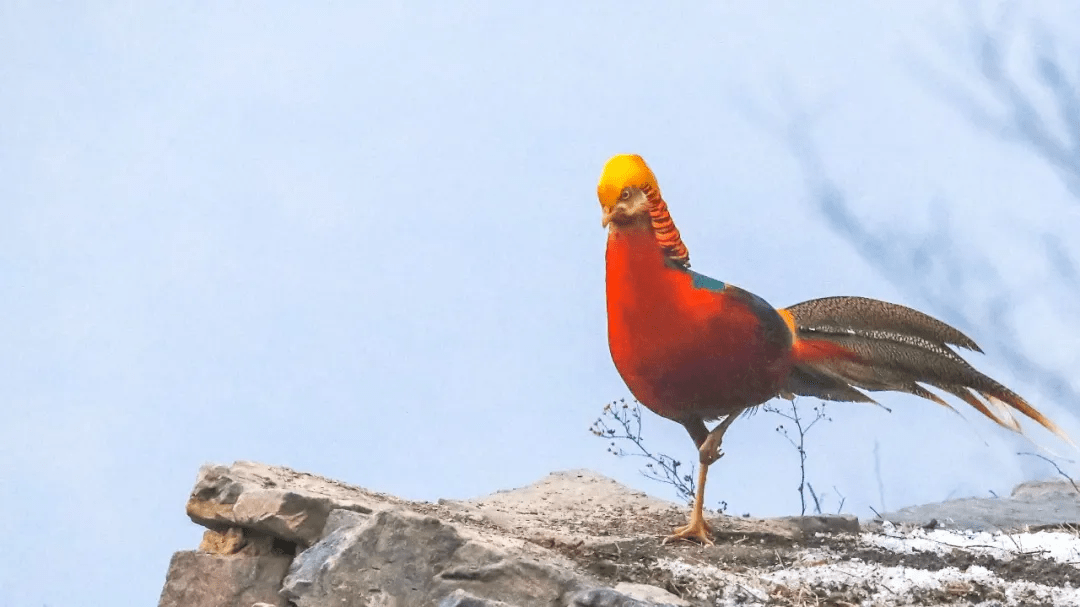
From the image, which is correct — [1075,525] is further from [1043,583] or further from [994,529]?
[1043,583]

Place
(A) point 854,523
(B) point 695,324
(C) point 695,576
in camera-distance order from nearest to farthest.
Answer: (C) point 695,576 < (B) point 695,324 < (A) point 854,523

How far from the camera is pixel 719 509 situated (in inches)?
242

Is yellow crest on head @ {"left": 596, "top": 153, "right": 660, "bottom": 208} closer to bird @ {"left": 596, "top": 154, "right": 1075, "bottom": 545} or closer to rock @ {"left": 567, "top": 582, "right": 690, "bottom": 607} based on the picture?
bird @ {"left": 596, "top": 154, "right": 1075, "bottom": 545}

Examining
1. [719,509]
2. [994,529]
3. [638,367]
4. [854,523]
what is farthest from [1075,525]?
[638,367]

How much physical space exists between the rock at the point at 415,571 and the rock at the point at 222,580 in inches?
11.9

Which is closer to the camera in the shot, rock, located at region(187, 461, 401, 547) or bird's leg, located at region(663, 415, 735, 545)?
rock, located at region(187, 461, 401, 547)

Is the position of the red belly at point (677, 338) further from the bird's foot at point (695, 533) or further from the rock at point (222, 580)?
the rock at point (222, 580)

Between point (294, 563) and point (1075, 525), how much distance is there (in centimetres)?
374

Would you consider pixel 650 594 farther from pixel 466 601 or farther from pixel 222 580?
pixel 222 580

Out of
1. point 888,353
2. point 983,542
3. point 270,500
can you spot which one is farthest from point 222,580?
point 983,542

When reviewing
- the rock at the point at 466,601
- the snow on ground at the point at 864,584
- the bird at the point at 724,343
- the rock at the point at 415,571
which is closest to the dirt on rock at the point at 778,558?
the snow on ground at the point at 864,584

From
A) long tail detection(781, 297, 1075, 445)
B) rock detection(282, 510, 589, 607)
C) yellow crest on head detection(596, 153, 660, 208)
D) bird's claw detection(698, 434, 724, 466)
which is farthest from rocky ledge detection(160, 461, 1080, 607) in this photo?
yellow crest on head detection(596, 153, 660, 208)

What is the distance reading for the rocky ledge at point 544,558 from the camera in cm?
411

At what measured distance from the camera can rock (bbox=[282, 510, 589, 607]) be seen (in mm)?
4078
